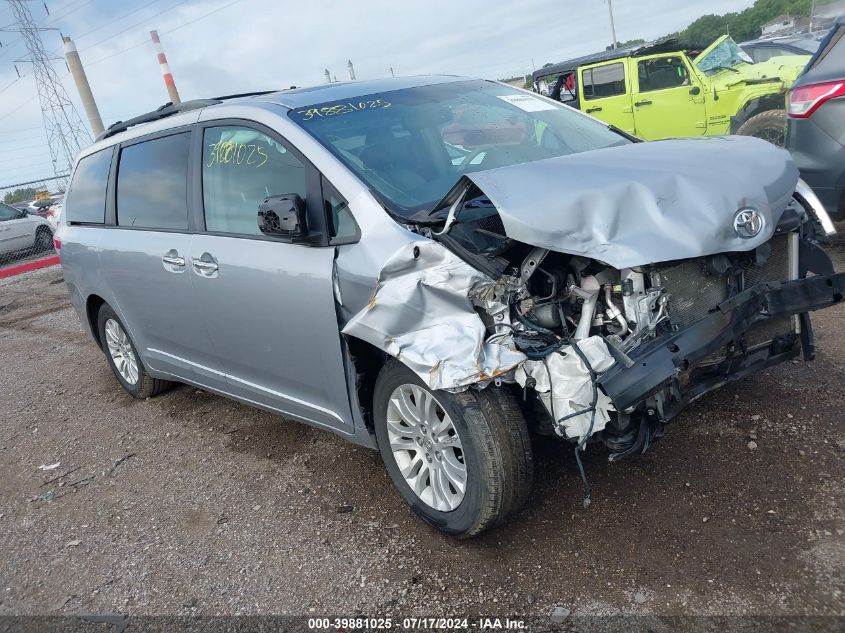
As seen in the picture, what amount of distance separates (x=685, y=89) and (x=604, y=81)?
146cm

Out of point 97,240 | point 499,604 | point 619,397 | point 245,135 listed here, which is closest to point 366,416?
point 499,604

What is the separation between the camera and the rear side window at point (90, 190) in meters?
4.90

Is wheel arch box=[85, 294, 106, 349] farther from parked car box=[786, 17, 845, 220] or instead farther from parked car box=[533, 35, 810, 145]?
parked car box=[533, 35, 810, 145]

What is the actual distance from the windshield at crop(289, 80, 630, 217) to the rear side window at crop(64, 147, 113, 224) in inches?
84.8

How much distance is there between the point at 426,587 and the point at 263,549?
0.86m

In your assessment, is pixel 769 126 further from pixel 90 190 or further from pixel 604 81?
pixel 90 190

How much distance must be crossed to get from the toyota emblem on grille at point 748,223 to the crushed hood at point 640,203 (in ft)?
0.05

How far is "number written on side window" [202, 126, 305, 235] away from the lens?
3.35 m

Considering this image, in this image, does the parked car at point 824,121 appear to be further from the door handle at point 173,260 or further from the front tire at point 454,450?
the door handle at point 173,260

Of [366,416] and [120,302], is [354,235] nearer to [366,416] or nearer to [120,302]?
[366,416]

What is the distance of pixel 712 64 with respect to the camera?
9.78 metres

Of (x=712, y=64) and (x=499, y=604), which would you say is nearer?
(x=499, y=604)

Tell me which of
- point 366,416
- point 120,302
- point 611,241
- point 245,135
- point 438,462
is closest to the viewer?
point 611,241

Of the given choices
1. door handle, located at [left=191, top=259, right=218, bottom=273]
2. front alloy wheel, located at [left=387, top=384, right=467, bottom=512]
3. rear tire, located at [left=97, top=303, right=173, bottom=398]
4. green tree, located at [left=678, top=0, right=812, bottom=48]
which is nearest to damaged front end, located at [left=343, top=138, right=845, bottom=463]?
front alloy wheel, located at [left=387, top=384, right=467, bottom=512]
